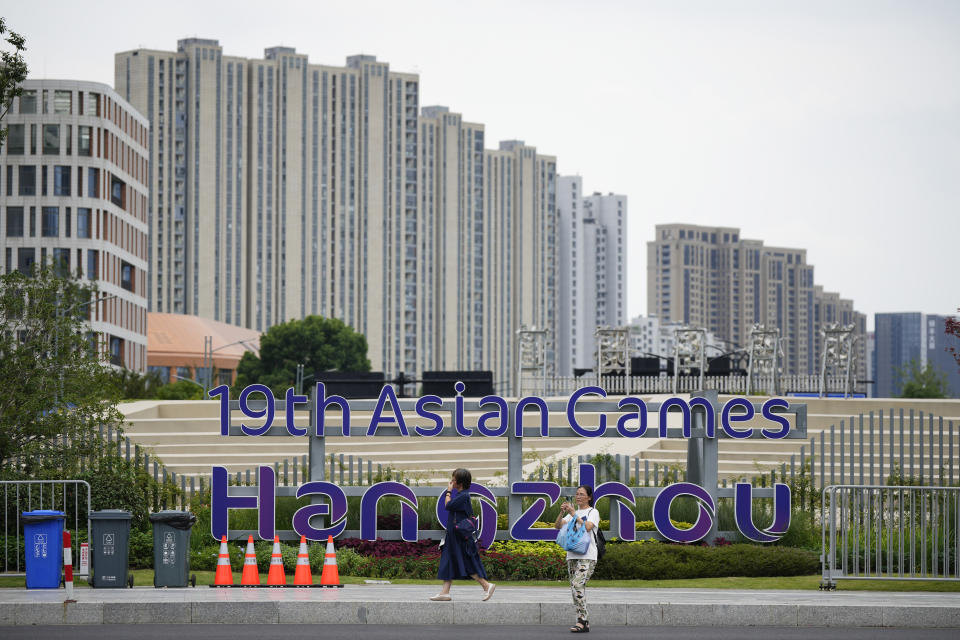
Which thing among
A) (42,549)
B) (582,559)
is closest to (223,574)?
(42,549)

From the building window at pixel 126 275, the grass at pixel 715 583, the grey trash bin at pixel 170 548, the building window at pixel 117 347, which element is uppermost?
the building window at pixel 126 275

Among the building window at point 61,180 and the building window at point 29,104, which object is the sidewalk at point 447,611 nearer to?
the building window at point 61,180

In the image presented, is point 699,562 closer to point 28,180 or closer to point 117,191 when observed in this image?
point 28,180

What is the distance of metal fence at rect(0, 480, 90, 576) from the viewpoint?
1722cm

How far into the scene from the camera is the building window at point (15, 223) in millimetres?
87938

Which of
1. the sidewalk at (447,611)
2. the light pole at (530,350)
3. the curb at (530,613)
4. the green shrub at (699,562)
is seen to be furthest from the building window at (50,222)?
the curb at (530,613)

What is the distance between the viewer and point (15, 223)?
289 feet

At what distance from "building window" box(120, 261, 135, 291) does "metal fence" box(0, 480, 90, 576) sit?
251 ft

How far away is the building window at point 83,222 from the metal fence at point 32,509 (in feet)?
236

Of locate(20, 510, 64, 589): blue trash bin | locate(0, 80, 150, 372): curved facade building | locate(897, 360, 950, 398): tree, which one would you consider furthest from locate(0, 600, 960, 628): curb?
locate(0, 80, 150, 372): curved facade building

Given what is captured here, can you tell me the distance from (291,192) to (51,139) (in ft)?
230

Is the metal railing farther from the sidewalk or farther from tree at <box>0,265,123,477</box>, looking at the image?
tree at <box>0,265,123,477</box>

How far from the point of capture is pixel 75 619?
1366 cm

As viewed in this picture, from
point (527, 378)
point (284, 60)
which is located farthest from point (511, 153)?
point (527, 378)
